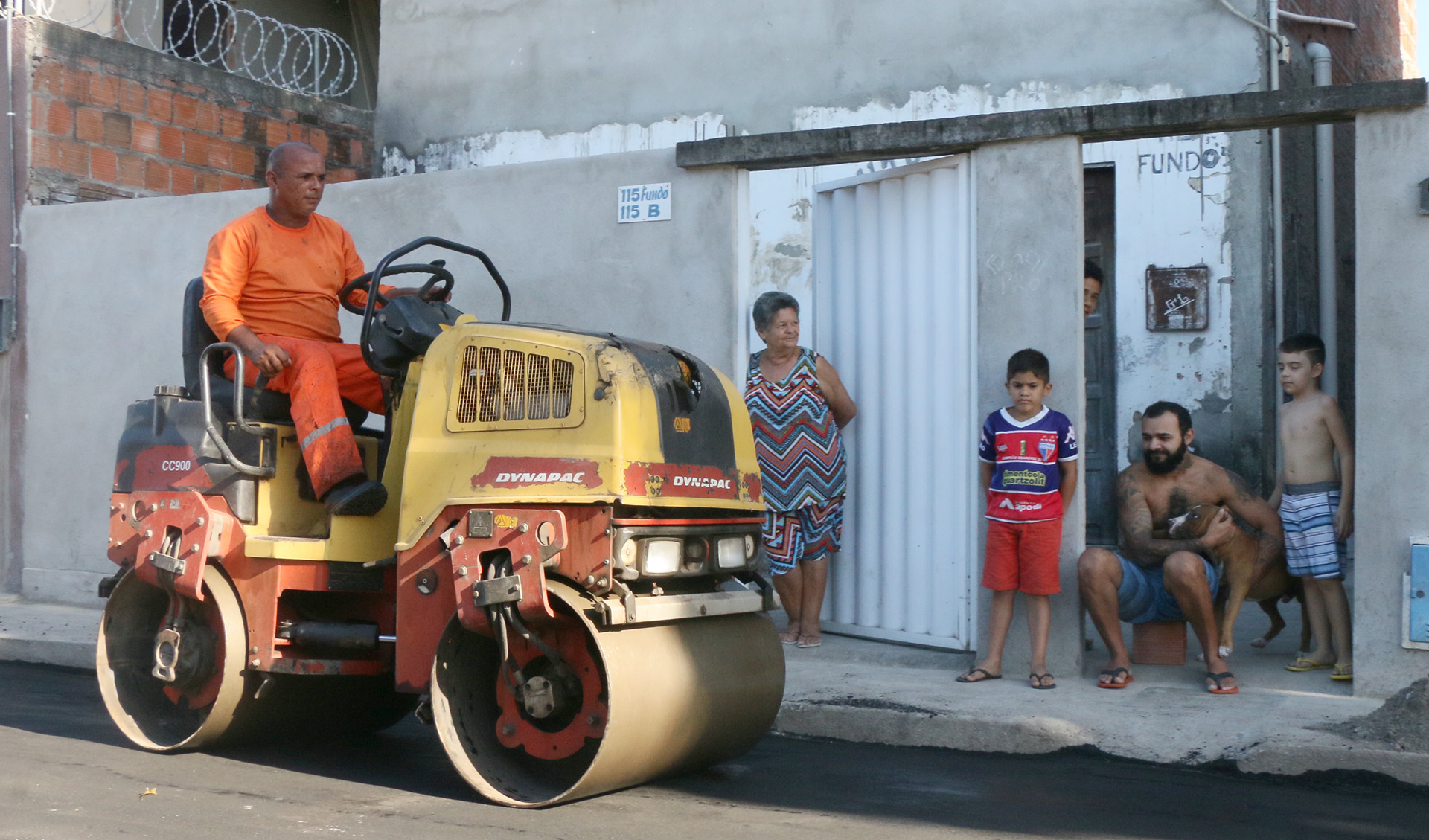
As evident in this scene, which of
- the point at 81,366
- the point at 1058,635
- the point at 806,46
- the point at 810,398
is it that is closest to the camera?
the point at 1058,635

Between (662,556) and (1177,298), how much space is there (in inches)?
251

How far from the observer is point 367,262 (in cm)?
832

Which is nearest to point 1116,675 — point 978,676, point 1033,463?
point 978,676

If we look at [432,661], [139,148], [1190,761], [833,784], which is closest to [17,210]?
[139,148]

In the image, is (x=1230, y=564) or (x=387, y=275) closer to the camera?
(x=387, y=275)

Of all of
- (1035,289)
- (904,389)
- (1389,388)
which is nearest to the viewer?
(1389,388)

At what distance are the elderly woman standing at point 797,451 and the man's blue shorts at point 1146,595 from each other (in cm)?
146

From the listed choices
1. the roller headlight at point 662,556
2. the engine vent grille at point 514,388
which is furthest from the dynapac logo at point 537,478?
the roller headlight at point 662,556

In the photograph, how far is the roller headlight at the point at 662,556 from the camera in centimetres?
448

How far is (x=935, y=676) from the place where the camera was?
6.62 m

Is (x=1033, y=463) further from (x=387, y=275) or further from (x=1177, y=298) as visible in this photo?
(x=1177, y=298)

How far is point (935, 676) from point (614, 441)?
Answer: 284cm

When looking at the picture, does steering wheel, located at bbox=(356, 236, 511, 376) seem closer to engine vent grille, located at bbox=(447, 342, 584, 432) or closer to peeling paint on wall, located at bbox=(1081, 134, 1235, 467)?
engine vent grille, located at bbox=(447, 342, 584, 432)

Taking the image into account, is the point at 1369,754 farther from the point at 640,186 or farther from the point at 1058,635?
the point at 640,186
